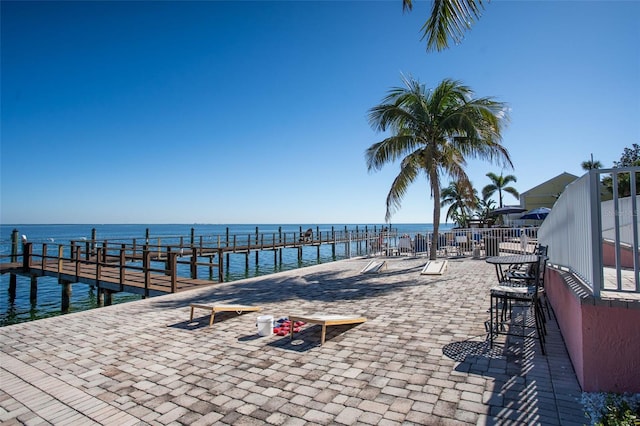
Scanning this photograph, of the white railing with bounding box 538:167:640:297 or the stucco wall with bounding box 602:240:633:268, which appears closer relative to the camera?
the white railing with bounding box 538:167:640:297

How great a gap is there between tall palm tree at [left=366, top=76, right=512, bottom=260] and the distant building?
85.6 feet

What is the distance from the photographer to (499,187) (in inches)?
1517

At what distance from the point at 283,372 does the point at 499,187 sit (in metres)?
40.8

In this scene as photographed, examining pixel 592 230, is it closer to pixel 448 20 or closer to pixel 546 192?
pixel 448 20

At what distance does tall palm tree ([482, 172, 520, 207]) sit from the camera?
126 ft

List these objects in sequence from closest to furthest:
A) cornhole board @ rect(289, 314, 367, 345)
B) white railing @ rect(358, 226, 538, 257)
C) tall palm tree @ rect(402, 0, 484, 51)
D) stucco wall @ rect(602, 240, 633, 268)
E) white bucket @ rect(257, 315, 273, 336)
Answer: cornhole board @ rect(289, 314, 367, 345) → tall palm tree @ rect(402, 0, 484, 51) → white bucket @ rect(257, 315, 273, 336) → stucco wall @ rect(602, 240, 633, 268) → white railing @ rect(358, 226, 538, 257)

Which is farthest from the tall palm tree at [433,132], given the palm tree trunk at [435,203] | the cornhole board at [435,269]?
the cornhole board at [435,269]

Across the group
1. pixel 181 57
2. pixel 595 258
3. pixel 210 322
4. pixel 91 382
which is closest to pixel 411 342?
pixel 595 258

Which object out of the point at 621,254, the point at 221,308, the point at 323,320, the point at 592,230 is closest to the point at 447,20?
the point at 592,230

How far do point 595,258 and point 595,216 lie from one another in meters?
0.35

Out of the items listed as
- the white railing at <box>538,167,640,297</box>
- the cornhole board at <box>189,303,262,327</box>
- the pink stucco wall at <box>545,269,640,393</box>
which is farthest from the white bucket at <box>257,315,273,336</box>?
the white railing at <box>538,167,640,297</box>

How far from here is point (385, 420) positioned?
8.80ft

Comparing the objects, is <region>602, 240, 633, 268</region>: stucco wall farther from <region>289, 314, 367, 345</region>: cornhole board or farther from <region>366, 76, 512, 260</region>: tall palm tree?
<region>366, 76, 512, 260</region>: tall palm tree

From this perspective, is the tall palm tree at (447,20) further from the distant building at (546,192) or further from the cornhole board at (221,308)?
the distant building at (546,192)
